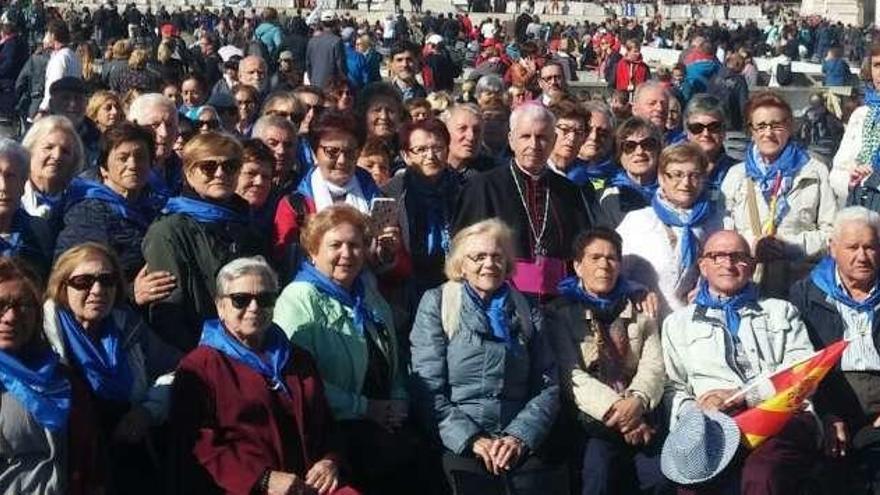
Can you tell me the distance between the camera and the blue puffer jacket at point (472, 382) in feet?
21.6

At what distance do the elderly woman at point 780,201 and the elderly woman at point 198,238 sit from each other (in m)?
2.60

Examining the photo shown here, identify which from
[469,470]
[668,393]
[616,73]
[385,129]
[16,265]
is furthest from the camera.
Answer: [616,73]

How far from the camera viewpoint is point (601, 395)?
6.89 metres

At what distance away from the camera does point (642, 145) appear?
8266 millimetres

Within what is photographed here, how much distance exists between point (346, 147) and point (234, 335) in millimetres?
1686

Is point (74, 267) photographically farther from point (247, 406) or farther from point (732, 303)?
point (732, 303)

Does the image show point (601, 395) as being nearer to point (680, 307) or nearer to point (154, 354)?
point (680, 307)

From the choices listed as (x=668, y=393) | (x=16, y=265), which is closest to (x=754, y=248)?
(x=668, y=393)

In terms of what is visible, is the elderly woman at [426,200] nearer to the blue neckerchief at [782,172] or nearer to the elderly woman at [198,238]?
the elderly woman at [198,238]

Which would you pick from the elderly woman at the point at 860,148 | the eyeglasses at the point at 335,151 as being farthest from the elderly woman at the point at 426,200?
the elderly woman at the point at 860,148

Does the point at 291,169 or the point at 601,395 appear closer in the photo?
the point at 601,395

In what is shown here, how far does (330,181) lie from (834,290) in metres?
2.43

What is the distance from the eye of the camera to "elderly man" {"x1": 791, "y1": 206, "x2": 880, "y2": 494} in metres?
7.07

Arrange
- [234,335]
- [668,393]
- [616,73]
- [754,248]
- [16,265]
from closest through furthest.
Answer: [16,265]
[234,335]
[668,393]
[754,248]
[616,73]
